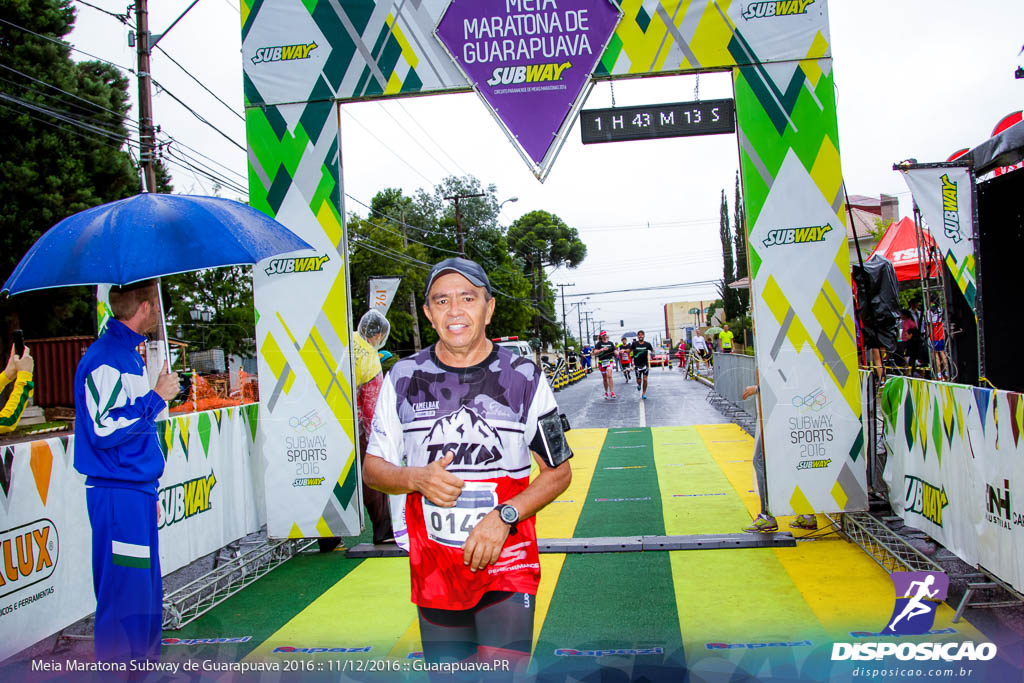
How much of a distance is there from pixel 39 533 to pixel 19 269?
1698mm

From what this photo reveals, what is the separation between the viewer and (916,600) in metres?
4.65

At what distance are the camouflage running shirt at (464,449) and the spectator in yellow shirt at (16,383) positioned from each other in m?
3.36

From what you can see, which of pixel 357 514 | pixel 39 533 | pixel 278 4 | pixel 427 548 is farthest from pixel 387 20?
pixel 427 548

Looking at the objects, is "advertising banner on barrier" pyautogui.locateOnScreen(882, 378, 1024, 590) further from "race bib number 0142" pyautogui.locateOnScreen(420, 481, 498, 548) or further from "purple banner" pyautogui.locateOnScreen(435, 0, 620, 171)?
"purple banner" pyautogui.locateOnScreen(435, 0, 620, 171)

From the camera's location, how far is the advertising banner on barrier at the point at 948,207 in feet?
21.2

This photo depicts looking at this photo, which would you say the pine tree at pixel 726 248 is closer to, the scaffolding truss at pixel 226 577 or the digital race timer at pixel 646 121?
the digital race timer at pixel 646 121

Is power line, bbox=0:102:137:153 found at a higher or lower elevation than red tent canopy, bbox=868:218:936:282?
higher

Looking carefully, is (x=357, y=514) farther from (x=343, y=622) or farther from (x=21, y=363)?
(x=21, y=363)

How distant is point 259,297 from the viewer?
6547 millimetres

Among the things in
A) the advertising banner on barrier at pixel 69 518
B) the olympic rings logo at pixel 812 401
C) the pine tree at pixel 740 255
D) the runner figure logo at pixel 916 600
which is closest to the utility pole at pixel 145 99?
the advertising banner on barrier at pixel 69 518

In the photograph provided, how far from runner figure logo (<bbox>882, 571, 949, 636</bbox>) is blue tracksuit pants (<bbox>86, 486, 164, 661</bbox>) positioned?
13.2 feet

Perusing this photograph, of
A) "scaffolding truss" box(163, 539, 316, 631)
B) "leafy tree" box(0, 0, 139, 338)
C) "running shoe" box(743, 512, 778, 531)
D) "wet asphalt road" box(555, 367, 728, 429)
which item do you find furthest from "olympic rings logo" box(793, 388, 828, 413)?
"leafy tree" box(0, 0, 139, 338)

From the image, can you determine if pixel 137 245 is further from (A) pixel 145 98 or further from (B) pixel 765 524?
(A) pixel 145 98

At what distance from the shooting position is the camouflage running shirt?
103 inches
